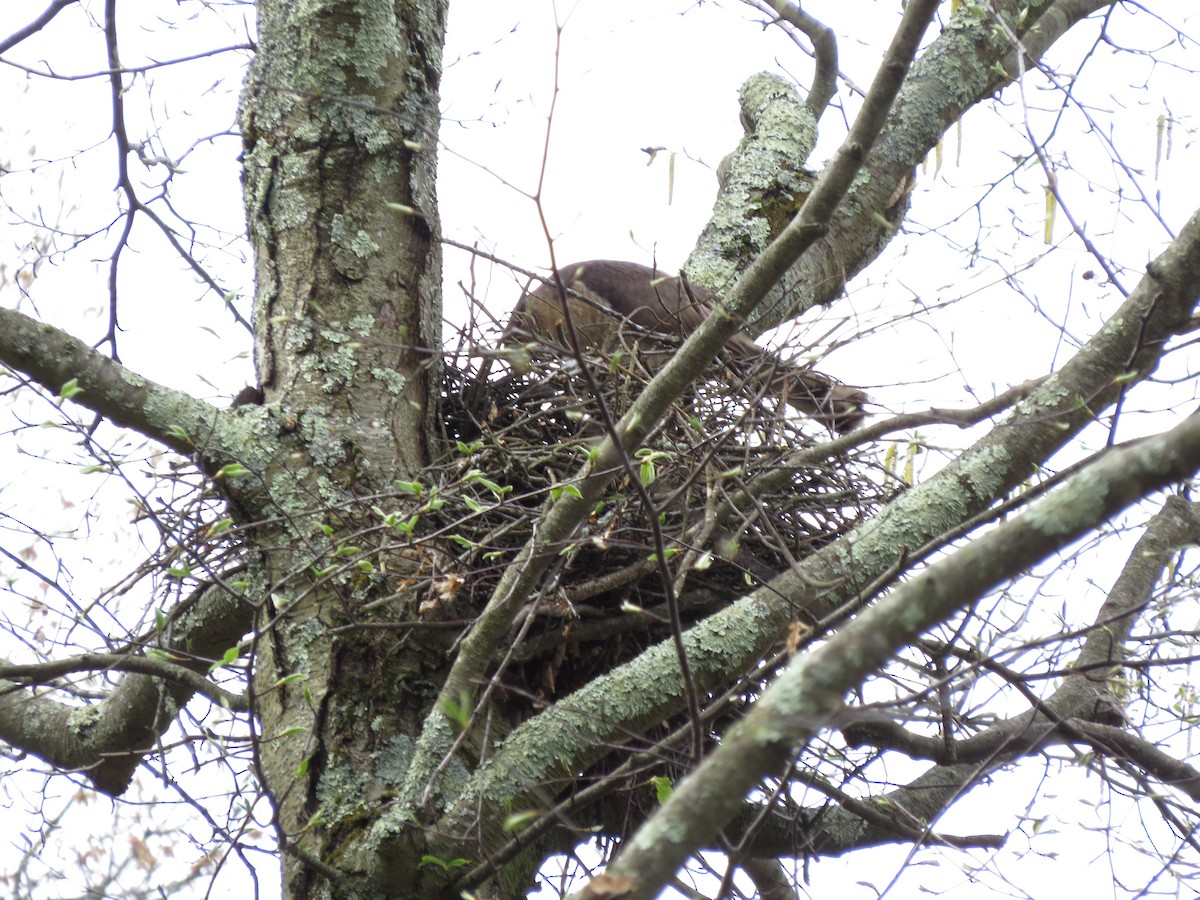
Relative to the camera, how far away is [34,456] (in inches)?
125

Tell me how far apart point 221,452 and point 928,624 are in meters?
1.85

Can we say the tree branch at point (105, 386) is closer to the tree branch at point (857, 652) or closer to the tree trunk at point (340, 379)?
the tree trunk at point (340, 379)

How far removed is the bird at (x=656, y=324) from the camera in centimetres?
310

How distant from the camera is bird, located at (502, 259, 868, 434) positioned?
310 centimetres

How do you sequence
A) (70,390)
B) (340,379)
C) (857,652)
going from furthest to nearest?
(340,379) < (70,390) < (857,652)

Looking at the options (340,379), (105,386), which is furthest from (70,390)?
(340,379)

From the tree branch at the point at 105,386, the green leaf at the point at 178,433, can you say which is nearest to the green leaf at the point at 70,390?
the tree branch at the point at 105,386

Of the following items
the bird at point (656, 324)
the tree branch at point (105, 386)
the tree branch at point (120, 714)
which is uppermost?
the bird at point (656, 324)

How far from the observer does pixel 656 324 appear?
3527 millimetres

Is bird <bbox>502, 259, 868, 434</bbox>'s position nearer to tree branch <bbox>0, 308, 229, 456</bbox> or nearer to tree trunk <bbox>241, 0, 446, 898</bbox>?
tree trunk <bbox>241, 0, 446, 898</bbox>

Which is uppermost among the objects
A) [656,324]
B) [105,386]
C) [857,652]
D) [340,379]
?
[656,324]

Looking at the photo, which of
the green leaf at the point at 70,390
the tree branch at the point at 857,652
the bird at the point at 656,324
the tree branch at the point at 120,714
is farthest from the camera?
the bird at the point at 656,324

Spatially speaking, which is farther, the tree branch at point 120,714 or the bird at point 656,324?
the bird at point 656,324

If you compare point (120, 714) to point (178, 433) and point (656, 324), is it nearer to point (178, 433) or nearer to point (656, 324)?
point (178, 433)
